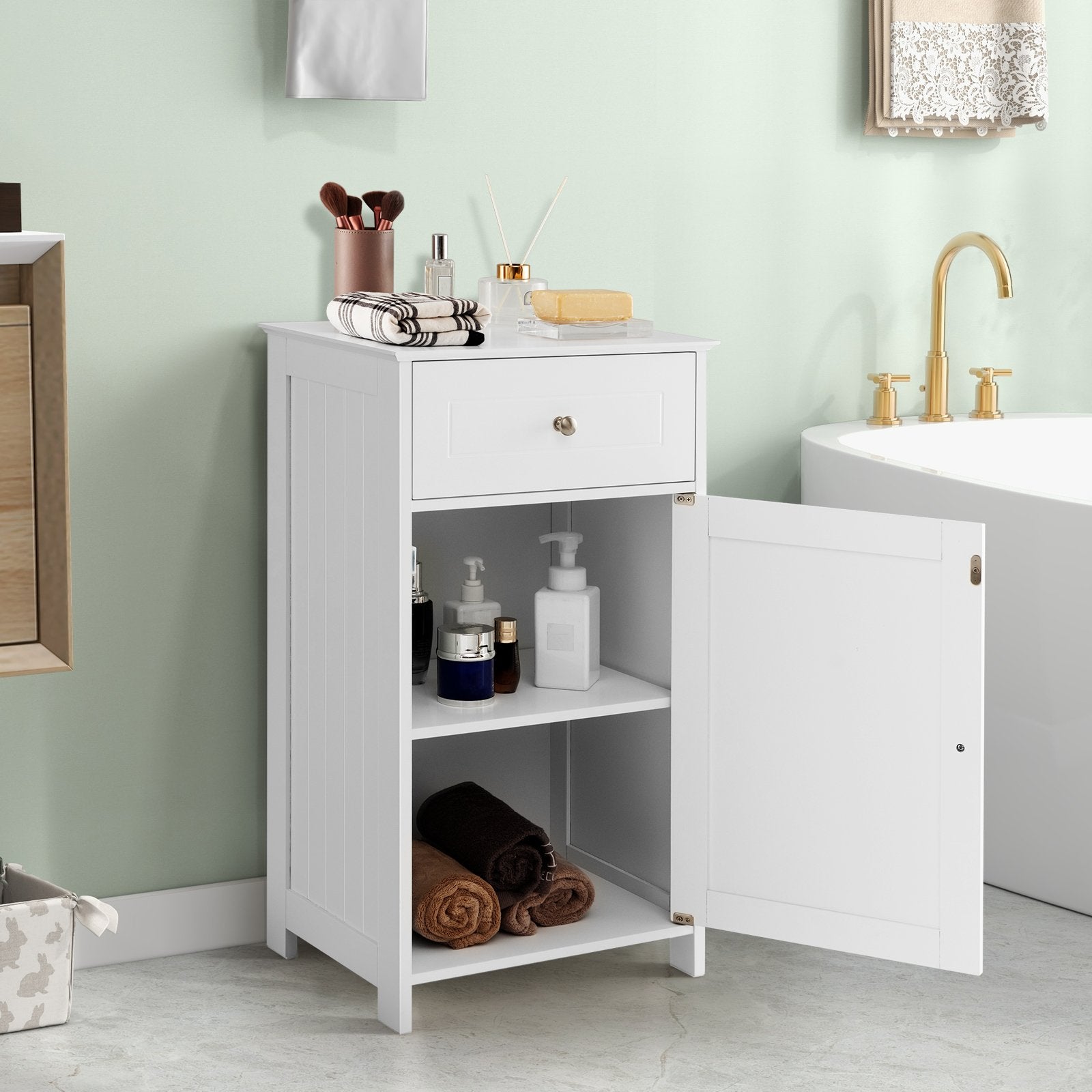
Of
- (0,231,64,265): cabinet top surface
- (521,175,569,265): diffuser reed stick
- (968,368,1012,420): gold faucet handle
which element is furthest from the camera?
(968,368,1012,420): gold faucet handle

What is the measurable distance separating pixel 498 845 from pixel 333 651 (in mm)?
327

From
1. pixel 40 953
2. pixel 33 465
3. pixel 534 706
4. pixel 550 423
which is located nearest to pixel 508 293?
Answer: pixel 550 423

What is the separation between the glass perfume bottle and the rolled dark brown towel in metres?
0.68

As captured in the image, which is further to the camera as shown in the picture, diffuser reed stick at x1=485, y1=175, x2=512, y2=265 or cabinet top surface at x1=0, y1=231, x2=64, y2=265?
diffuser reed stick at x1=485, y1=175, x2=512, y2=265

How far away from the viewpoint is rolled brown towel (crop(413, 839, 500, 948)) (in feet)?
6.44

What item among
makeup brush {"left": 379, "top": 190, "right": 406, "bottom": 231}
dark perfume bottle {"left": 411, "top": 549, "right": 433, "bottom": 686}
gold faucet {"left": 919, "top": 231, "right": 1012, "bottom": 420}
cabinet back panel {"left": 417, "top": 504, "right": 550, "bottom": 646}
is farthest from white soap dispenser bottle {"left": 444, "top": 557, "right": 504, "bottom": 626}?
gold faucet {"left": 919, "top": 231, "right": 1012, "bottom": 420}

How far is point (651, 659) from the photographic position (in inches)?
83.4

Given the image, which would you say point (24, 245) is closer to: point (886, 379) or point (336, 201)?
point (336, 201)

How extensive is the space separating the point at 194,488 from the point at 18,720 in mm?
375

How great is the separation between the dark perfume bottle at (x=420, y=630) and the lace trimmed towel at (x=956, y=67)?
1076mm

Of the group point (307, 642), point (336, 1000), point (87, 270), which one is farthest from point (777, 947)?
point (87, 270)

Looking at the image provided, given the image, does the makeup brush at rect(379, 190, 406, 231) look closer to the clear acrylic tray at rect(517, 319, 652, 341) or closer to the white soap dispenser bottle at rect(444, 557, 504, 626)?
the clear acrylic tray at rect(517, 319, 652, 341)

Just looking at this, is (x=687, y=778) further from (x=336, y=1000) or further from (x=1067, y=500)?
(x=1067, y=500)

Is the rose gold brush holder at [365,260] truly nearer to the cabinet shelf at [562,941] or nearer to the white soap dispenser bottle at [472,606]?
the white soap dispenser bottle at [472,606]
